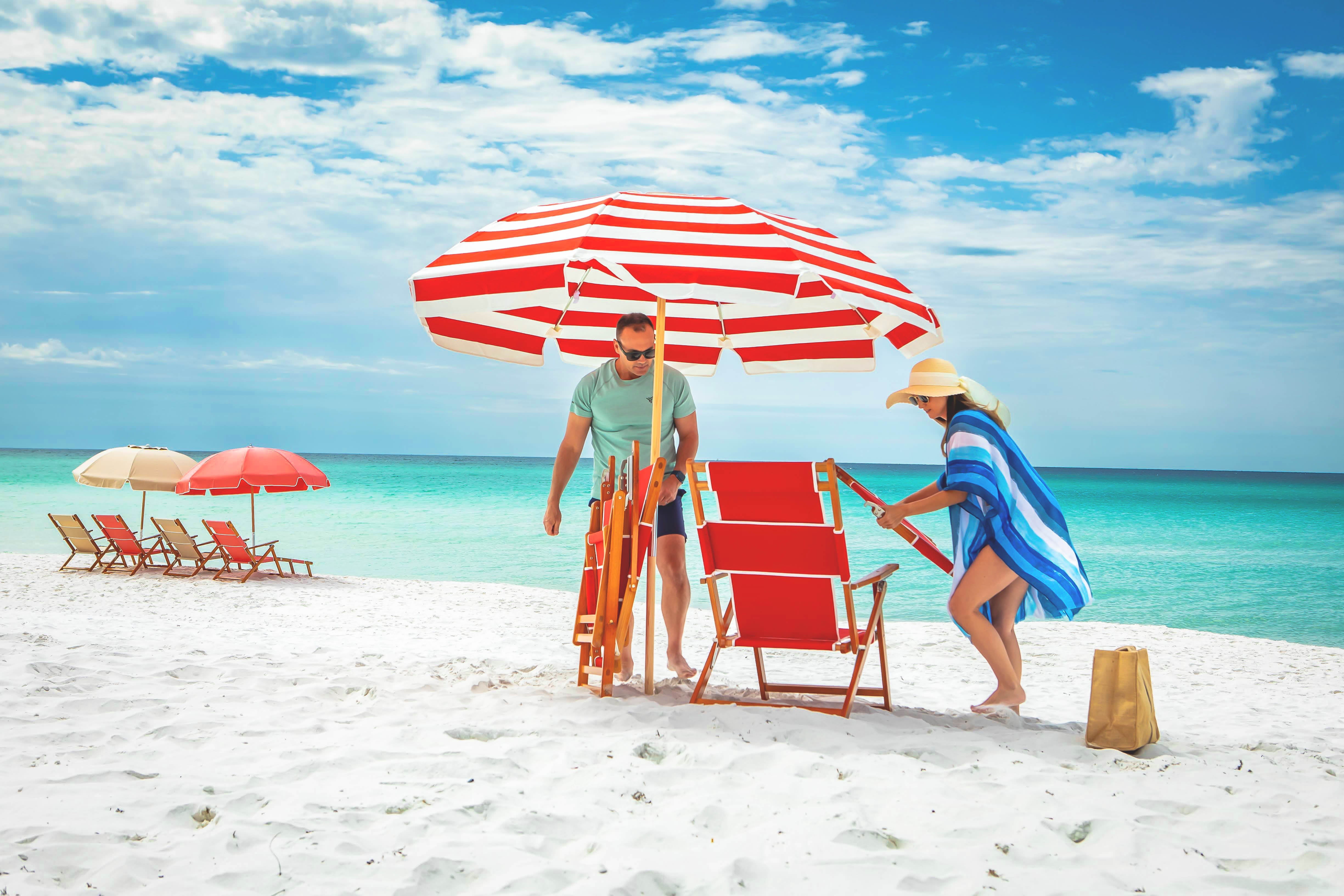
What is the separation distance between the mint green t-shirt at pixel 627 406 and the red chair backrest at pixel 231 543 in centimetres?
814

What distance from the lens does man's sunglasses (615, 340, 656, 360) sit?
12.9 ft

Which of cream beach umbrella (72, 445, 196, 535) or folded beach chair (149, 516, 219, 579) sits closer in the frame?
cream beach umbrella (72, 445, 196, 535)

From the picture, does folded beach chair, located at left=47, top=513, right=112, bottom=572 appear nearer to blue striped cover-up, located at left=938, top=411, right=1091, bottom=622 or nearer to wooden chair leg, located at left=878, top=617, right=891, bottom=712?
wooden chair leg, located at left=878, top=617, right=891, bottom=712

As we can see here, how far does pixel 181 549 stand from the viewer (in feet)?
35.3

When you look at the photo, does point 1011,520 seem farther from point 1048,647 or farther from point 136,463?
point 136,463

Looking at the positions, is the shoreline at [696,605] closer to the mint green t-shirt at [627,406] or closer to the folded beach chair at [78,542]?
Result: the folded beach chair at [78,542]

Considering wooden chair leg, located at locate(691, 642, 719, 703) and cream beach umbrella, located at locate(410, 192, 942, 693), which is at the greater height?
cream beach umbrella, located at locate(410, 192, 942, 693)

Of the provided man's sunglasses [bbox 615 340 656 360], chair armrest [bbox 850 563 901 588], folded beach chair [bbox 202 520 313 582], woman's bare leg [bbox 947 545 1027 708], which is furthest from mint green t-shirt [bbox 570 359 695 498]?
folded beach chair [bbox 202 520 313 582]

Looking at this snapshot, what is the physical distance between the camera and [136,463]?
10.5 meters

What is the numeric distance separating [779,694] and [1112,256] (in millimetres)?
44143

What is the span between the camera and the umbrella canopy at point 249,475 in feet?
32.4

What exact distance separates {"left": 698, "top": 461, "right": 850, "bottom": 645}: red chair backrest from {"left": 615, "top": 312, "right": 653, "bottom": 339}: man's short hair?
2.83ft

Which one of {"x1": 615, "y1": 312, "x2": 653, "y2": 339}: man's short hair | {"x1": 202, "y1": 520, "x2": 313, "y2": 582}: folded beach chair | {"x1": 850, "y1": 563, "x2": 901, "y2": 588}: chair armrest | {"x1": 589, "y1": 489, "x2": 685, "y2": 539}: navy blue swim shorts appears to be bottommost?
{"x1": 202, "y1": 520, "x2": 313, "y2": 582}: folded beach chair

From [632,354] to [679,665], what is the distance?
1535 mm
